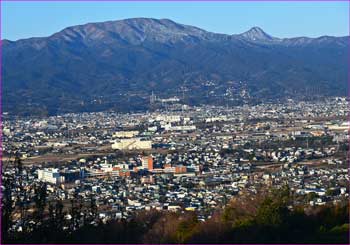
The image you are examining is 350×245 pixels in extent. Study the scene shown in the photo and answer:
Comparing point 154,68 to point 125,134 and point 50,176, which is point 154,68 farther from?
point 50,176

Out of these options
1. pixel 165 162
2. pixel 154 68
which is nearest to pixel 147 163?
pixel 165 162

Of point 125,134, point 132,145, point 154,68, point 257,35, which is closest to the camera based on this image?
point 132,145

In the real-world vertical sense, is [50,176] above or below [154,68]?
below

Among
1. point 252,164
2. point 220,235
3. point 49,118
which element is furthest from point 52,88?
point 220,235

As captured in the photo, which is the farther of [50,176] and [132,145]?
[132,145]

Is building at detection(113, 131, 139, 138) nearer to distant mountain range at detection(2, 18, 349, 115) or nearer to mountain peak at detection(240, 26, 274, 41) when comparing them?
distant mountain range at detection(2, 18, 349, 115)

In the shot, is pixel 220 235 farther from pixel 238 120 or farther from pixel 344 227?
pixel 238 120

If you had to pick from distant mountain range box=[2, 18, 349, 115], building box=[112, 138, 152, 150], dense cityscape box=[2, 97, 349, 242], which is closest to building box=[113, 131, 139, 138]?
dense cityscape box=[2, 97, 349, 242]
